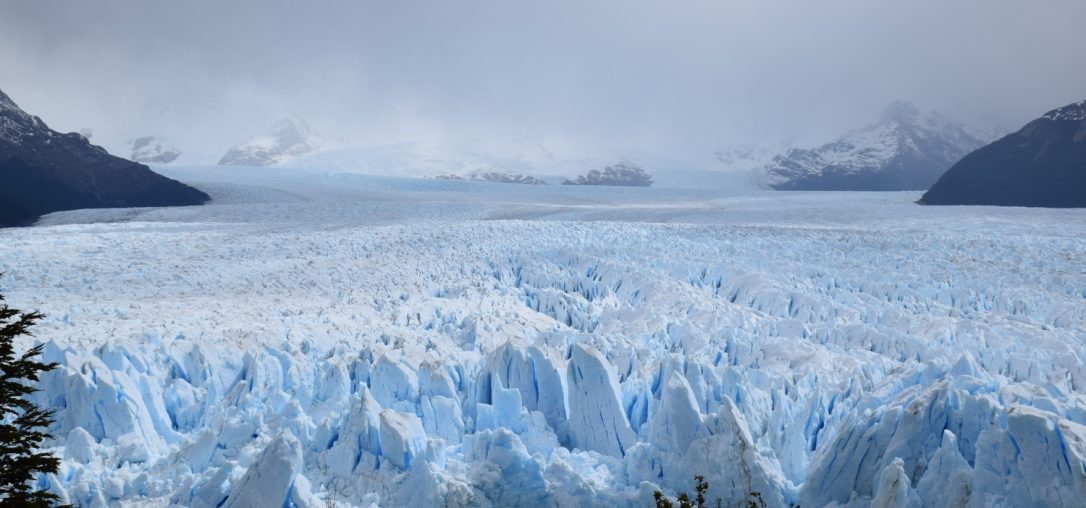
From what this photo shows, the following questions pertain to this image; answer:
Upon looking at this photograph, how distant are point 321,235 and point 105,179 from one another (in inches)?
763

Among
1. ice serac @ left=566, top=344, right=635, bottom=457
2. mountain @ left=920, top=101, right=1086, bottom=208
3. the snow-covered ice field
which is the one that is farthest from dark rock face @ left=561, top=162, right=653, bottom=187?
ice serac @ left=566, top=344, right=635, bottom=457

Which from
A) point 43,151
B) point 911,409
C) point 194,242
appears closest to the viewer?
point 911,409

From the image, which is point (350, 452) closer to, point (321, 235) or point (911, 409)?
point (911, 409)

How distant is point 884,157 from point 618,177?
57638 mm

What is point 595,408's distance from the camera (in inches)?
369

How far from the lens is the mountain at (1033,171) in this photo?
123 feet

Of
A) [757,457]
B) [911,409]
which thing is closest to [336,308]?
[757,457]

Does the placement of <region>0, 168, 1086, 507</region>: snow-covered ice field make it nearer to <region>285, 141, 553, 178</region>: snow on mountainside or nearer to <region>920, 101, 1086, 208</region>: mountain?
<region>920, 101, 1086, 208</region>: mountain

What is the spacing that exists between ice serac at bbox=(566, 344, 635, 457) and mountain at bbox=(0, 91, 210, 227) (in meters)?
27.2

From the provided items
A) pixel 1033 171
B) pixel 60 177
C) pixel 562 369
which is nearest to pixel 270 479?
pixel 562 369

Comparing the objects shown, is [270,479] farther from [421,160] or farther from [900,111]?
[900,111]

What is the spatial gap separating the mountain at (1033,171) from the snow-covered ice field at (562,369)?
21.1 m

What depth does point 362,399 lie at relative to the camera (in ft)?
28.1

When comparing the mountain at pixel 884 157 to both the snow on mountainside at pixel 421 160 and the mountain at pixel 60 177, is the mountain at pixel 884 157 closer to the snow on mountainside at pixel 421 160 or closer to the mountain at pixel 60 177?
the snow on mountainside at pixel 421 160
